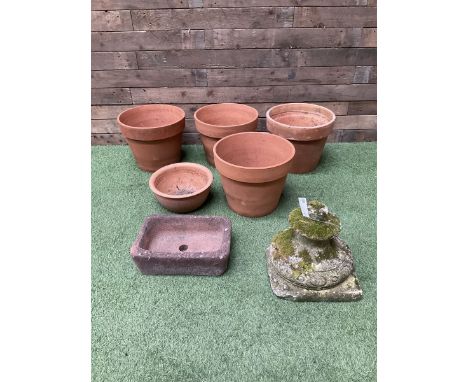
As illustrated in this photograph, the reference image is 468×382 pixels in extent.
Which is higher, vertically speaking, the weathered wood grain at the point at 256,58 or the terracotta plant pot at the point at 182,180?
the weathered wood grain at the point at 256,58

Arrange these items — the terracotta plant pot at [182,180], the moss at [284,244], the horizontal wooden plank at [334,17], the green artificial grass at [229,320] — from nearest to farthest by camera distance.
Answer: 1. the green artificial grass at [229,320]
2. the moss at [284,244]
3. the terracotta plant pot at [182,180]
4. the horizontal wooden plank at [334,17]

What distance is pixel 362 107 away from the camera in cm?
299

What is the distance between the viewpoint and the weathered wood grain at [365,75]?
279 cm

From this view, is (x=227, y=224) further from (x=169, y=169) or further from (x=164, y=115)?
(x=164, y=115)

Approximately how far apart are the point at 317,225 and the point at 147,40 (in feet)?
6.70

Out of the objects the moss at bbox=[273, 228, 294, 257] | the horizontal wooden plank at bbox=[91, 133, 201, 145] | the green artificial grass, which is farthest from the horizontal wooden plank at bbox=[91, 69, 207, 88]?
the moss at bbox=[273, 228, 294, 257]

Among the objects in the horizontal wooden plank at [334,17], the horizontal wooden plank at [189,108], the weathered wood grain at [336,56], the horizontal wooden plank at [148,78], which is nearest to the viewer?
the horizontal wooden plank at [334,17]

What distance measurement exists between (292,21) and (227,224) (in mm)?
1703

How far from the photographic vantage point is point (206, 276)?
1.85 m

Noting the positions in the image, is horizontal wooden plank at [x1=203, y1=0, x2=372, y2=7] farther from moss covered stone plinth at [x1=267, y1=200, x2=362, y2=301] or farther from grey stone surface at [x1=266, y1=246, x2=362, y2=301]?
grey stone surface at [x1=266, y1=246, x2=362, y2=301]

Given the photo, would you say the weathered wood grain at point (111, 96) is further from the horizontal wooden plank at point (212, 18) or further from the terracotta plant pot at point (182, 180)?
the terracotta plant pot at point (182, 180)

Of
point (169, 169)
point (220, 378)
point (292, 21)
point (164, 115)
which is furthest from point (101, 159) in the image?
point (220, 378)

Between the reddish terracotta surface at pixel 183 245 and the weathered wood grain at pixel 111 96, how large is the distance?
4.60ft

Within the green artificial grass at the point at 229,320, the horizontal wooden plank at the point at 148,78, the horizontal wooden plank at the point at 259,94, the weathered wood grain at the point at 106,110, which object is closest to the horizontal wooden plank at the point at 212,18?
the horizontal wooden plank at the point at 148,78
